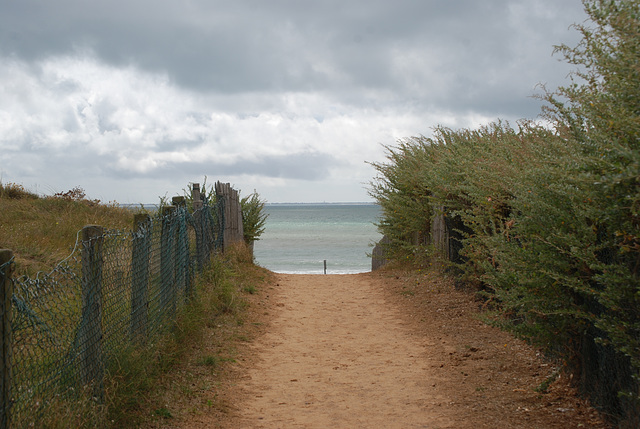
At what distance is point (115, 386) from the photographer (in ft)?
16.5

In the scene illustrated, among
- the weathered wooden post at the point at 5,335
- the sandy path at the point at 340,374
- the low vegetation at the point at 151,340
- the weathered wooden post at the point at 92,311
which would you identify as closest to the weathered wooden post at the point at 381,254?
the low vegetation at the point at 151,340

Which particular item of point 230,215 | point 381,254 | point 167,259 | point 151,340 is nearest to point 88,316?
point 151,340

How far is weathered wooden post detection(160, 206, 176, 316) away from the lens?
7.17 meters

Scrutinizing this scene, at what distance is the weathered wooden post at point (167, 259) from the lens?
7.17 m

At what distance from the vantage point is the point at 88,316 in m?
4.73

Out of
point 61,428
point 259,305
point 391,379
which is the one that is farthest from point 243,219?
point 61,428

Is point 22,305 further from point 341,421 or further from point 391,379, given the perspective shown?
point 391,379

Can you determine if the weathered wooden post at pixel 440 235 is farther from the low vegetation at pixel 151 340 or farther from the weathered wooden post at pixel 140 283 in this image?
the weathered wooden post at pixel 140 283

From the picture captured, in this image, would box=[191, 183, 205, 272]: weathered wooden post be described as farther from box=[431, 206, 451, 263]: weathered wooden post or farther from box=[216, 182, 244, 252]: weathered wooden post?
box=[431, 206, 451, 263]: weathered wooden post

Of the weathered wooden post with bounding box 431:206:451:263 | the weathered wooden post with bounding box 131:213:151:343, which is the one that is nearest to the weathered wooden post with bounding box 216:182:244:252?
the weathered wooden post with bounding box 431:206:451:263

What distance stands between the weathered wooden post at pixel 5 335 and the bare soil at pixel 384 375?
182cm

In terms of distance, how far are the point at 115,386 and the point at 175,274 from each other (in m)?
2.96

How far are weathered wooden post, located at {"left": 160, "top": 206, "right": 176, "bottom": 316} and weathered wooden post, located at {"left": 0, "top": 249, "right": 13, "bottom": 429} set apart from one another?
136 inches

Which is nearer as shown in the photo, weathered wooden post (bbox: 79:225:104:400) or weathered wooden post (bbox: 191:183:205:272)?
weathered wooden post (bbox: 79:225:104:400)
